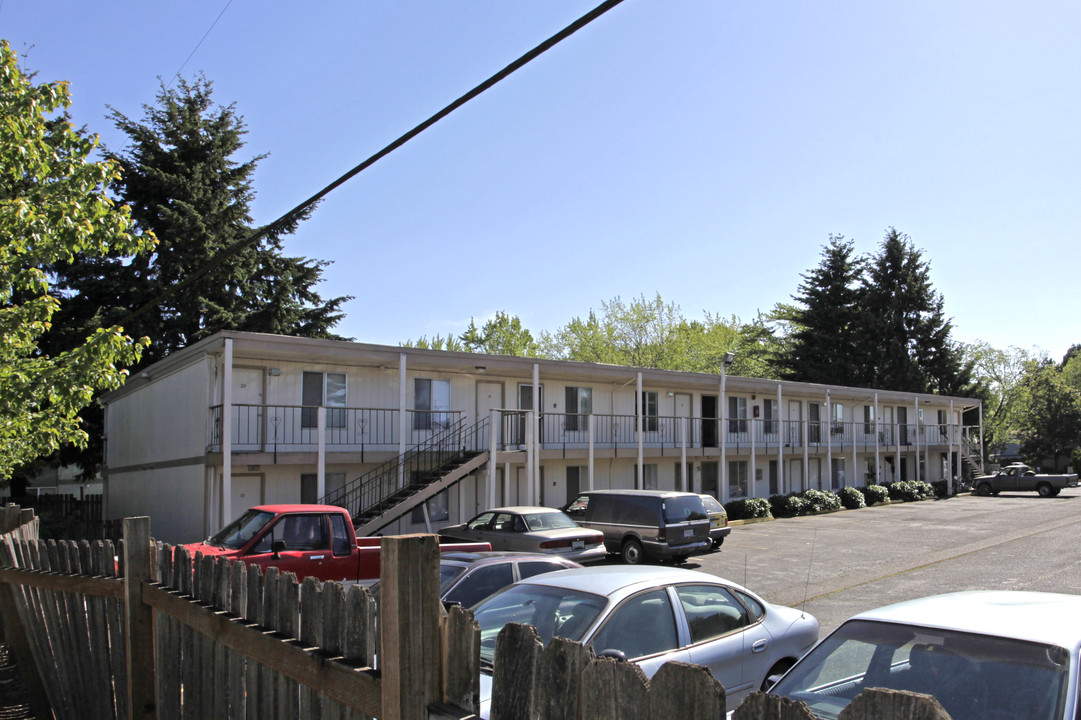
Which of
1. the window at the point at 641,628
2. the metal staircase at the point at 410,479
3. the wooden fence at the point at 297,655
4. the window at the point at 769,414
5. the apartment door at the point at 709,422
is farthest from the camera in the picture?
the window at the point at 769,414

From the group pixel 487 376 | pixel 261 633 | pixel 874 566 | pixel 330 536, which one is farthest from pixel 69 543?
pixel 487 376

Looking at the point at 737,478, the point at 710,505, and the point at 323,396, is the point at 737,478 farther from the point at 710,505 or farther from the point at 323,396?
the point at 323,396

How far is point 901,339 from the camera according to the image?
61375mm

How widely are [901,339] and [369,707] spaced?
6529 cm

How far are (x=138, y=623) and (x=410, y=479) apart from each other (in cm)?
1764

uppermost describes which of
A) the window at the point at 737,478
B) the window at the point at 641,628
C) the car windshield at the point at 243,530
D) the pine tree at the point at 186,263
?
the pine tree at the point at 186,263

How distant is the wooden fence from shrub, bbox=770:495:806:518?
2950 cm

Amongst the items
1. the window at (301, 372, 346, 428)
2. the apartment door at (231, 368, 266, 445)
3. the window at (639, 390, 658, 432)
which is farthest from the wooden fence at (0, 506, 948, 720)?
the window at (639, 390, 658, 432)

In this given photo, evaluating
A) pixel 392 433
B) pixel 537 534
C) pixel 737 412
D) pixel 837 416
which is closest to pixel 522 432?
pixel 392 433

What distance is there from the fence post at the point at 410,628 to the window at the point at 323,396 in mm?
19543

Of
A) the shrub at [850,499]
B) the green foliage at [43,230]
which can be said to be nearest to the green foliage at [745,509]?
the shrub at [850,499]

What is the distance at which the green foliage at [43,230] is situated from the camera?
9.11 metres

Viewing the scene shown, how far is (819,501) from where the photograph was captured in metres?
34.3

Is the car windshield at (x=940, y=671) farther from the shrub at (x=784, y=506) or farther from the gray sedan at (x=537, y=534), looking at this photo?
the shrub at (x=784, y=506)
